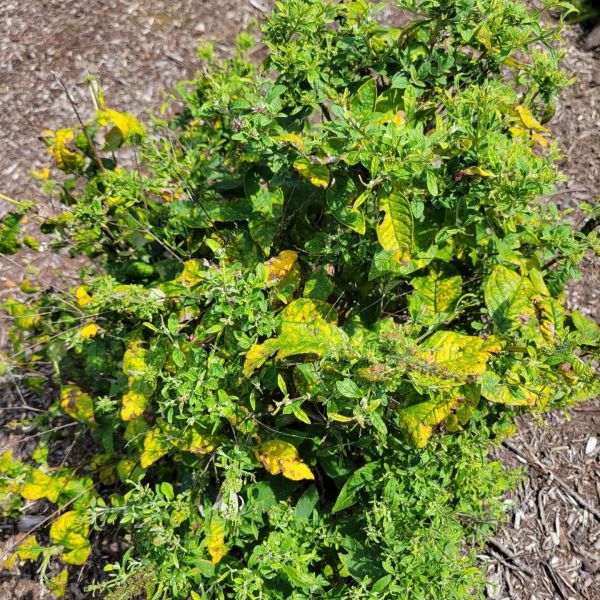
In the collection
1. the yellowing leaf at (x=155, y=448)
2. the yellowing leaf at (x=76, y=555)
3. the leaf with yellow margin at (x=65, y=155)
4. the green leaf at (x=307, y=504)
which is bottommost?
the yellowing leaf at (x=76, y=555)

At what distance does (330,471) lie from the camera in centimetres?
240

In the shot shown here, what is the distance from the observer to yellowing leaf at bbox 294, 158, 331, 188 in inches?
79.9

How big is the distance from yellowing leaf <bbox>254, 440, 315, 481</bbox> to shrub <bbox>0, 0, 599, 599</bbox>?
1 centimetres

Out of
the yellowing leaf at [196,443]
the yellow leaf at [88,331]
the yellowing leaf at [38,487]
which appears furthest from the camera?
the yellowing leaf at [38,487]

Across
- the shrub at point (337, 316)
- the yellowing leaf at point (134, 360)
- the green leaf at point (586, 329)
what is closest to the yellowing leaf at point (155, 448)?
the shrub at point (337, 316)

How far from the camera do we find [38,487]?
259 centimetres

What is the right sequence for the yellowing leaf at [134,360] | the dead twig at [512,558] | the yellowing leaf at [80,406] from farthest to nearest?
the dead twig at [512,558]
the yellowing leaf at [80,406]
the yellowing leaf at [134,360]

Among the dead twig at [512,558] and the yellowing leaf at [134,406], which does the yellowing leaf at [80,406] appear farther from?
the dead twig at [512,558]

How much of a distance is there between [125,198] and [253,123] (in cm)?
86

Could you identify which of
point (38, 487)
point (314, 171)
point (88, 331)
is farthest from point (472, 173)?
point (38, 487)

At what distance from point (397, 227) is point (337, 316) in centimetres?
53

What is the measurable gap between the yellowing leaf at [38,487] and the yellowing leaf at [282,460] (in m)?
1.14

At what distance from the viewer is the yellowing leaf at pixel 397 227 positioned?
6.18ft

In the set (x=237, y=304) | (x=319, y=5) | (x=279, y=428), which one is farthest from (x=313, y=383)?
(x=319, y=5)
